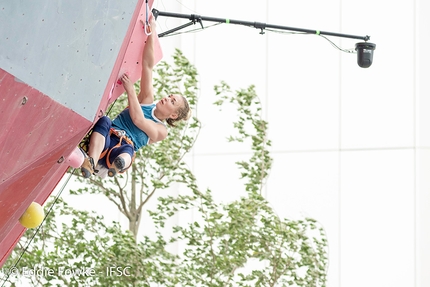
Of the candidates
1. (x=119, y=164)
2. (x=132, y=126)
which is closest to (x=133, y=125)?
(x=132, y=126)

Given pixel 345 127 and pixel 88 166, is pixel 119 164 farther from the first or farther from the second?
pixel 345 127

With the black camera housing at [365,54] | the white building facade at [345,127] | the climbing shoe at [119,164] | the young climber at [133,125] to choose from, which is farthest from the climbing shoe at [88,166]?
the white building facade at [345,127]

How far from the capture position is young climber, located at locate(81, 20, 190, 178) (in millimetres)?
4867

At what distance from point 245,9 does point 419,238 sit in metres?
4.31

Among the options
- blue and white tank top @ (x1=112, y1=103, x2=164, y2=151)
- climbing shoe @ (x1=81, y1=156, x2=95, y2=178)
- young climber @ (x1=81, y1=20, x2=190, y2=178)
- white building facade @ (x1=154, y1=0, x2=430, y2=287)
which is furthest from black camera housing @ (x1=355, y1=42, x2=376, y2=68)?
white building facade @ (x1=154, y1=0, x2=430, y2=287)

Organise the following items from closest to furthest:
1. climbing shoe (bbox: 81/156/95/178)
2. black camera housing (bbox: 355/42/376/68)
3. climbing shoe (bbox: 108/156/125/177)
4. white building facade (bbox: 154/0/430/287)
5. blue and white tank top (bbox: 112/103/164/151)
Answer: climbing shoe (bbox: 81/156/95/178) → climbing shoe (bbox: 108/156/125/177) → blue and white tank top (bbox: 112/103/164/151) → black camera housing (bbox: 355/42/376/68) → white building facade (bbox: 154/0/430/287)

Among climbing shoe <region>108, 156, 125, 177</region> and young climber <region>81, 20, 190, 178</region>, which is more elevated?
young climber <region>81, 20, 190, 178</region>

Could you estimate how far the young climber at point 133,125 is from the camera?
4867 mm

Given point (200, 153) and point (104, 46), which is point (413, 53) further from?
point (104, 46)

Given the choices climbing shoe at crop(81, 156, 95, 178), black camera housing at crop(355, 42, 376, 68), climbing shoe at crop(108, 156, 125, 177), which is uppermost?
black camera housing at crop(355, 42, 376, 68)

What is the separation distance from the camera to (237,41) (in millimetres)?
12469

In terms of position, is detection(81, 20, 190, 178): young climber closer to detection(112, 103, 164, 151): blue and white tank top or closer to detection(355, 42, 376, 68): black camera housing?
detection(112, 103, 164, 151): blue and white tank top

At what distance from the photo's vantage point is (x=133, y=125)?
519 centimetres

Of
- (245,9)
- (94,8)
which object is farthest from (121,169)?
(245,9)
